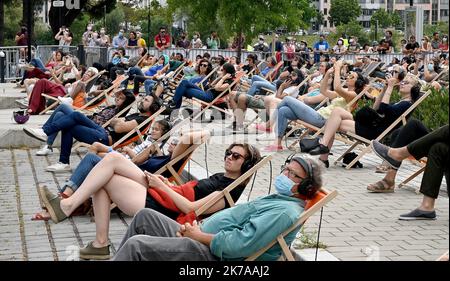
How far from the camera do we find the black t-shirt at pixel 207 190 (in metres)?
6.99

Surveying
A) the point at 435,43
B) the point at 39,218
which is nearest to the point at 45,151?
the point at 39,218

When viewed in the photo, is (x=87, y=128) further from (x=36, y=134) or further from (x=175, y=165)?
(x=175, y=165)

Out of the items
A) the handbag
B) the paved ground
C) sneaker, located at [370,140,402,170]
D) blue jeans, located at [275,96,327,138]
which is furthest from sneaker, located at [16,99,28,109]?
sneaker, located at [370,140,402,170]

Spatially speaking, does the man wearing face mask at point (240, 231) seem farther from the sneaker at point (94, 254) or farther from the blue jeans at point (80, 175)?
the blue jeans at point (80, 175)

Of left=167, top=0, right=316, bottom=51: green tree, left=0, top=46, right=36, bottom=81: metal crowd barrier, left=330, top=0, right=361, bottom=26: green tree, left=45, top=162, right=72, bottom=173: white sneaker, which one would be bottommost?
left=45, top=162, right=72, bottom=173: white sneaker

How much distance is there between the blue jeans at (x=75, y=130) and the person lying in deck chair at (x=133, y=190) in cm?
418

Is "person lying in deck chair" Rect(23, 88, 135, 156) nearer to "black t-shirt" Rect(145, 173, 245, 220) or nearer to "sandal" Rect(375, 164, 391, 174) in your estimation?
"sandal" Rect(375, 164, 391, 174)

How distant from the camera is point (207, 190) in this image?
284 inches

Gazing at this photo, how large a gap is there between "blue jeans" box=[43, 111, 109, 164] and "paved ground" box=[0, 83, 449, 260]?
413mm

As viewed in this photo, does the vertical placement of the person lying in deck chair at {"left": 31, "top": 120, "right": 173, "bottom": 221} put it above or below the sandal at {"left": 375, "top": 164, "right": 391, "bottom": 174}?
above

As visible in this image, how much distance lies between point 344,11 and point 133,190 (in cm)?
8742

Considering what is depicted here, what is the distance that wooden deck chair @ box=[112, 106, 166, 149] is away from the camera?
11195 millimetres

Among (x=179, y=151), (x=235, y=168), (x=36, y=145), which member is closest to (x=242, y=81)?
(x=36, y=145)

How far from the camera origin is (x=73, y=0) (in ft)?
154
